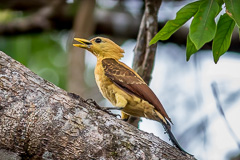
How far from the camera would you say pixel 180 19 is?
299cm

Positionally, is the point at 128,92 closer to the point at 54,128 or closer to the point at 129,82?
the point at 129,82

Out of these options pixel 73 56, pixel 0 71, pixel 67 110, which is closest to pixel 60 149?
pixel 67 110

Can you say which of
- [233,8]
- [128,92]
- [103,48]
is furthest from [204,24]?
[103,48]

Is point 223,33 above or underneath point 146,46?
underneath

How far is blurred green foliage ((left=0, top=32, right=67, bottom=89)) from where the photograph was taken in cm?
702

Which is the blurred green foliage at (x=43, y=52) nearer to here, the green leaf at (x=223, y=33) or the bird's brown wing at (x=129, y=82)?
the bird's brown wing at (x=129, y=82)

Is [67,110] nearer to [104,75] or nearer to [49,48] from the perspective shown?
[104,75]

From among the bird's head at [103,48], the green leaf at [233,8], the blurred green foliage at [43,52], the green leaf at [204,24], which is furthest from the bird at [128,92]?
the blurred green foliage at [43,52]

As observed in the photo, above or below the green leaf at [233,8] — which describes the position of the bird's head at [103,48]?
above

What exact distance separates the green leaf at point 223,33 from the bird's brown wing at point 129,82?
0.83 m

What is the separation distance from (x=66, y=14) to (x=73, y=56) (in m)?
1.59

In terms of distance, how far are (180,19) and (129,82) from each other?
1222mm

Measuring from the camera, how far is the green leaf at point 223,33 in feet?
9.96

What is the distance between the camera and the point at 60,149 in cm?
300
